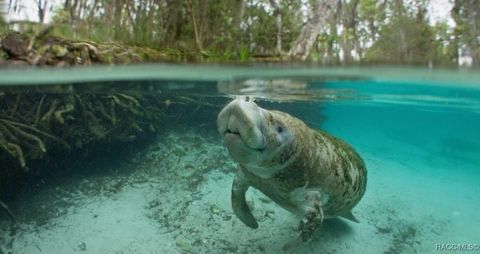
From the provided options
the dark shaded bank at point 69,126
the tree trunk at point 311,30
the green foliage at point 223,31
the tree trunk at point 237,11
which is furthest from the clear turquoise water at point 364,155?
the tree trunk at point 237,11

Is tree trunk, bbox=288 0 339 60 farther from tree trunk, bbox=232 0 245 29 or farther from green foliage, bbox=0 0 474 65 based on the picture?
tree trunk, bbox=232 0 245 29

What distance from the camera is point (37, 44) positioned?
27.1 ft

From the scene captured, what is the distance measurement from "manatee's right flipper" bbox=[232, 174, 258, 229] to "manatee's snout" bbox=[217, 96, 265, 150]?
1.44 m

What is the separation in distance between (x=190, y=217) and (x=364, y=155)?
834 centimetres

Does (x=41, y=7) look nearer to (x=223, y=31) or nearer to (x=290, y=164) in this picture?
A: (x=223, y=31)

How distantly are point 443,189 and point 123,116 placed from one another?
8103 mm

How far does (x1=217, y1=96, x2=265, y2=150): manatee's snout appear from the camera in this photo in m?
3.50

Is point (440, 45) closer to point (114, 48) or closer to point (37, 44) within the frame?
point (114, 48)

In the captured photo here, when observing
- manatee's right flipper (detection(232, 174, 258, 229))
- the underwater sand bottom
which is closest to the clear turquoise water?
the underwater sand bottom

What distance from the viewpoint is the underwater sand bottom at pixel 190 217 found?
6.18m

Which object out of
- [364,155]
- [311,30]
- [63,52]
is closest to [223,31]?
[311,30]

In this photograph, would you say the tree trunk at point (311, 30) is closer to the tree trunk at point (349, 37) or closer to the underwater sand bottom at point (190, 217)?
the tree trunk at point (349, 37)

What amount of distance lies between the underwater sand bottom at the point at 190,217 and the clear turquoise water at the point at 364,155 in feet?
0.10

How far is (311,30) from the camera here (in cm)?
1078
